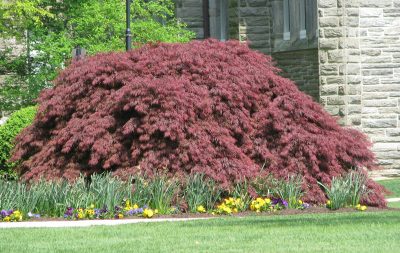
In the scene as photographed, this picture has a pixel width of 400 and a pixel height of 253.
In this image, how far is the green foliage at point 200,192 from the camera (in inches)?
631

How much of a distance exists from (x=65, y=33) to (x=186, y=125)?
11779 mm

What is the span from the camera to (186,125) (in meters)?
16.7

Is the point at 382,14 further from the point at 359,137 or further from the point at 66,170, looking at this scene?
the point at 66,170

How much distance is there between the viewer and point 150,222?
14.1 metres

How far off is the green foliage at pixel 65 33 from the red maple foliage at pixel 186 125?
8.08 m

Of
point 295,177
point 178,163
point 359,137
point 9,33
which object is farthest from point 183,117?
point 9,33

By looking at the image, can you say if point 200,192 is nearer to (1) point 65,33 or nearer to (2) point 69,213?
(2) point 69,213

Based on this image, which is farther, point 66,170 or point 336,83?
point 336,83

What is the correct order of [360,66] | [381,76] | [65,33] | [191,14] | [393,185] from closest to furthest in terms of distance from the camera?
1. [393,185]
2. [360,66]
3. [381,76]
4. [65,33]
5. [191,14]

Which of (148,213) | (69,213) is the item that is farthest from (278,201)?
(69,213)

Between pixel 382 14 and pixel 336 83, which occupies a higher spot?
pixel 382 14

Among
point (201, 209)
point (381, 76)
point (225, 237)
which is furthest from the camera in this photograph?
point (381, 76)

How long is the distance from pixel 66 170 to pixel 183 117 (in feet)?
6.95

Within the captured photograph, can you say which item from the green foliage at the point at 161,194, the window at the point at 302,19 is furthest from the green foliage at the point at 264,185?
the window at the point at 302,19
